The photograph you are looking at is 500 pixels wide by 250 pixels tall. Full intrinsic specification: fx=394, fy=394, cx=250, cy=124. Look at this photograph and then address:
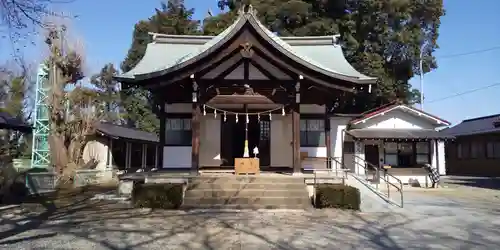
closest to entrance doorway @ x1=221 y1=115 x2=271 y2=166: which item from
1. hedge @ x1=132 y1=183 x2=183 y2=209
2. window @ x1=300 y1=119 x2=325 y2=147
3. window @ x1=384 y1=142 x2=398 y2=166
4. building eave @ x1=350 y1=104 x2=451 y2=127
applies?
window @ x1=300 y1=119 x2=325 y2=147

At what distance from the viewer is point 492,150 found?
2939 cm

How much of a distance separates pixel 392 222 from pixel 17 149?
2809 centimetres

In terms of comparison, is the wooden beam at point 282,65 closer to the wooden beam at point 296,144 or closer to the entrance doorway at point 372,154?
the wooden beam at point 296,144

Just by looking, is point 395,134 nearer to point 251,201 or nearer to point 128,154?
point 251,201

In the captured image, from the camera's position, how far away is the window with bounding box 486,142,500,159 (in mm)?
28844

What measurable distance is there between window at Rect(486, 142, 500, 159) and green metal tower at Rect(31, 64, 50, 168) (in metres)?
29.9

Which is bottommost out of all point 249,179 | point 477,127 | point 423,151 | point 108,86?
point 249,179

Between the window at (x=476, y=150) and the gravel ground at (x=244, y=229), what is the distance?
20.9 meters

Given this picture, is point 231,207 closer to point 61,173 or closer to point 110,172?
point 61,173

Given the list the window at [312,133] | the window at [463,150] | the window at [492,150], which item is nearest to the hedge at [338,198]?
the window at [312,133]

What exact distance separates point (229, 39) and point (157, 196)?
5800 millimetres

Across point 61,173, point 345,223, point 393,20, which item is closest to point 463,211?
point 345,223

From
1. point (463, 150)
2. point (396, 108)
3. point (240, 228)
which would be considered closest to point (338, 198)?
point (240, 228)

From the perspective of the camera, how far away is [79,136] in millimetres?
20609
